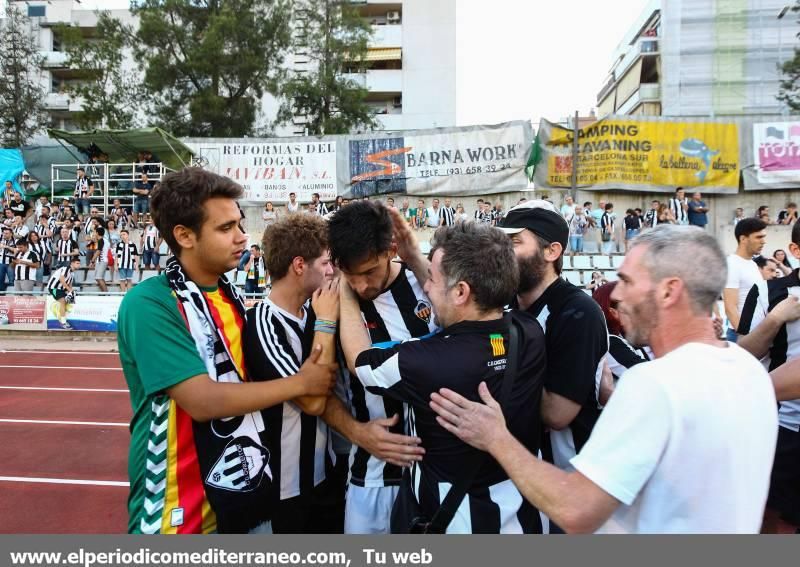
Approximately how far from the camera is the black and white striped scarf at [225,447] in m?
1.95

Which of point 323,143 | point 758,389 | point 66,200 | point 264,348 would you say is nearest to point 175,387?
point 264,348

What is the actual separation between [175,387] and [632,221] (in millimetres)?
16926

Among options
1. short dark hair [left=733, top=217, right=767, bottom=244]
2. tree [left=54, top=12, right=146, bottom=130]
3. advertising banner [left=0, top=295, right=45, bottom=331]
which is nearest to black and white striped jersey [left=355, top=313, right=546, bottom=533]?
short dark hair [left=733, top=217, right=767, bottom=244]

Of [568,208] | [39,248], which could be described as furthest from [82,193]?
[568,208]

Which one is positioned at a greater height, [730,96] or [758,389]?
[730,96]

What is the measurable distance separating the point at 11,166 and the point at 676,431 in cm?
2708

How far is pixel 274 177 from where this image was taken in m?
19.6

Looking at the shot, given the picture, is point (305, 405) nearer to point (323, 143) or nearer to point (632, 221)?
point (632, 221)

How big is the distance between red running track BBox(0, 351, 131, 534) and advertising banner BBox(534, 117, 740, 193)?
1542 centimetres

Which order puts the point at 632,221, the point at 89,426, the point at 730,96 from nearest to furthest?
the point at 89,426
the point at 632,221
the point at 730,96

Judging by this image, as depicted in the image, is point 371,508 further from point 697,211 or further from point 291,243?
point 697,211

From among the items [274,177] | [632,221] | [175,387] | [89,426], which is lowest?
[89,426]

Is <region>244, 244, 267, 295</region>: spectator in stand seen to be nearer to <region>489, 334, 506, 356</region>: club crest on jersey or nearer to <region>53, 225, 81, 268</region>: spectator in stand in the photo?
<region>53, 225, 81, 268</region>: spectator in stand

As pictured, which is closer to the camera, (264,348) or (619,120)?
(264,348)
